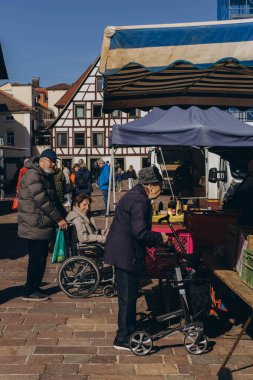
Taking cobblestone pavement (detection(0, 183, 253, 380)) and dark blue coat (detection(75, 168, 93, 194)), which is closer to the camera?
cobblestone pavement (detection(0, 183, 253, 380))

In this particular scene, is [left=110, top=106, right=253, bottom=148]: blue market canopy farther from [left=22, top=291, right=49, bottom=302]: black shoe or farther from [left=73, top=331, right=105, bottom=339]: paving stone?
[left=73, top=331, right=105, bottom=339]: paving stone

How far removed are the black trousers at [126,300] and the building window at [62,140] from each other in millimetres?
49603

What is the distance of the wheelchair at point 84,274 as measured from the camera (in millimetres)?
7258

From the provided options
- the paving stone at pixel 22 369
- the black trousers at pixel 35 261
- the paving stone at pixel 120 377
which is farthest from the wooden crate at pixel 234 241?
the black trousers at pixel 35 261

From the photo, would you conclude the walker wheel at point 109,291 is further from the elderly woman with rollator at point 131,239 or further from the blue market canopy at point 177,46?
the blue market canopy at point 177,46

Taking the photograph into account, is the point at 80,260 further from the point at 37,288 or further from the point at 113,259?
the point at 113,259

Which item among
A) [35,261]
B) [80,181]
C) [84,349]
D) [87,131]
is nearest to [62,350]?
[84,349]

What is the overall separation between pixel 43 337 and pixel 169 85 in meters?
2.95

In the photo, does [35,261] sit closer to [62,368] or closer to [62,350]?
[62,350]

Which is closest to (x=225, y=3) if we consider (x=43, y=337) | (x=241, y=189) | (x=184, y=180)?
(x=184, y=180)

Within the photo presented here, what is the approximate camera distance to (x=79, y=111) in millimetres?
53188

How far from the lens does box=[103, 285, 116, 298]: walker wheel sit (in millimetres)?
7371

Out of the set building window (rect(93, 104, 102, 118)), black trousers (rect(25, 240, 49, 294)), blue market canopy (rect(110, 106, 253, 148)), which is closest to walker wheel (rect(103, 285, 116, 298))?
black trousers (rect(25, 240, 49, 294))

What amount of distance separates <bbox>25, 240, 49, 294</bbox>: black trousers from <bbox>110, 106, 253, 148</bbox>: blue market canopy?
63.4 inches
